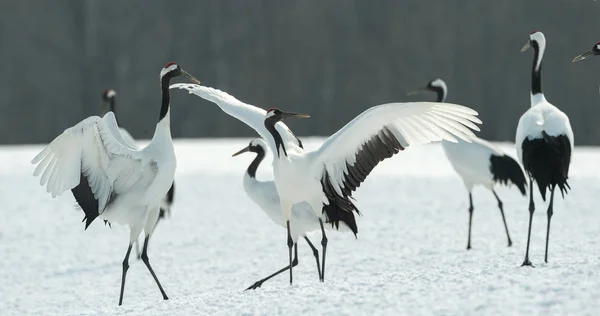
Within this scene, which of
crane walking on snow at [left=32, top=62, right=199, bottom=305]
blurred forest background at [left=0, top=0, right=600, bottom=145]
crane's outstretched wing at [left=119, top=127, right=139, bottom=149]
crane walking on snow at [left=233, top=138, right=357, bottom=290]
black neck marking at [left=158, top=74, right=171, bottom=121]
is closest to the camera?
crane walking on snow at [left=32, top=62, right=199, bottom=305]

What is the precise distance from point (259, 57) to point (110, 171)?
18269 millimetres

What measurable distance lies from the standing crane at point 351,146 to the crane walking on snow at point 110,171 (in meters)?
0.59

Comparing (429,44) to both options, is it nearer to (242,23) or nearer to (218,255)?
(242,23)

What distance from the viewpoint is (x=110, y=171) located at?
16.2 ft

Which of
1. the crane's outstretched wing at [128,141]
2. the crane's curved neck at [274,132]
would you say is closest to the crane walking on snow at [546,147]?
the crane's curved neck at [274,132]

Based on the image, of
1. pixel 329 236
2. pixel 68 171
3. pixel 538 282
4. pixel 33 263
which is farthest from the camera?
pixel 329 236

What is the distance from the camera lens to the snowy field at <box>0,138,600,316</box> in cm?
347

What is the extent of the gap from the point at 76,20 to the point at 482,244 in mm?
18097

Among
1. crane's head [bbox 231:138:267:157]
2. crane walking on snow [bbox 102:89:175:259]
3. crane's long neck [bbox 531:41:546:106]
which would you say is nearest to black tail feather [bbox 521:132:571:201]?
crane's long neck [bbox 531:41:546:106]

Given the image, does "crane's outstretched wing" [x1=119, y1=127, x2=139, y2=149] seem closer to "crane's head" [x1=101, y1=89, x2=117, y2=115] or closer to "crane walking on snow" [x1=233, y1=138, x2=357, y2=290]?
"crane walking on snow" [x1=233, y1=138, x2=357, y2=290]

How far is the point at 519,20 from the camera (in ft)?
72.2

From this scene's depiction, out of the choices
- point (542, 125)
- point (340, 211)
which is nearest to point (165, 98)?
point (340, 211)

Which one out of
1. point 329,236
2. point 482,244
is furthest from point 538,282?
point 329,236

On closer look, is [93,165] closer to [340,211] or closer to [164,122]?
[164,122]
